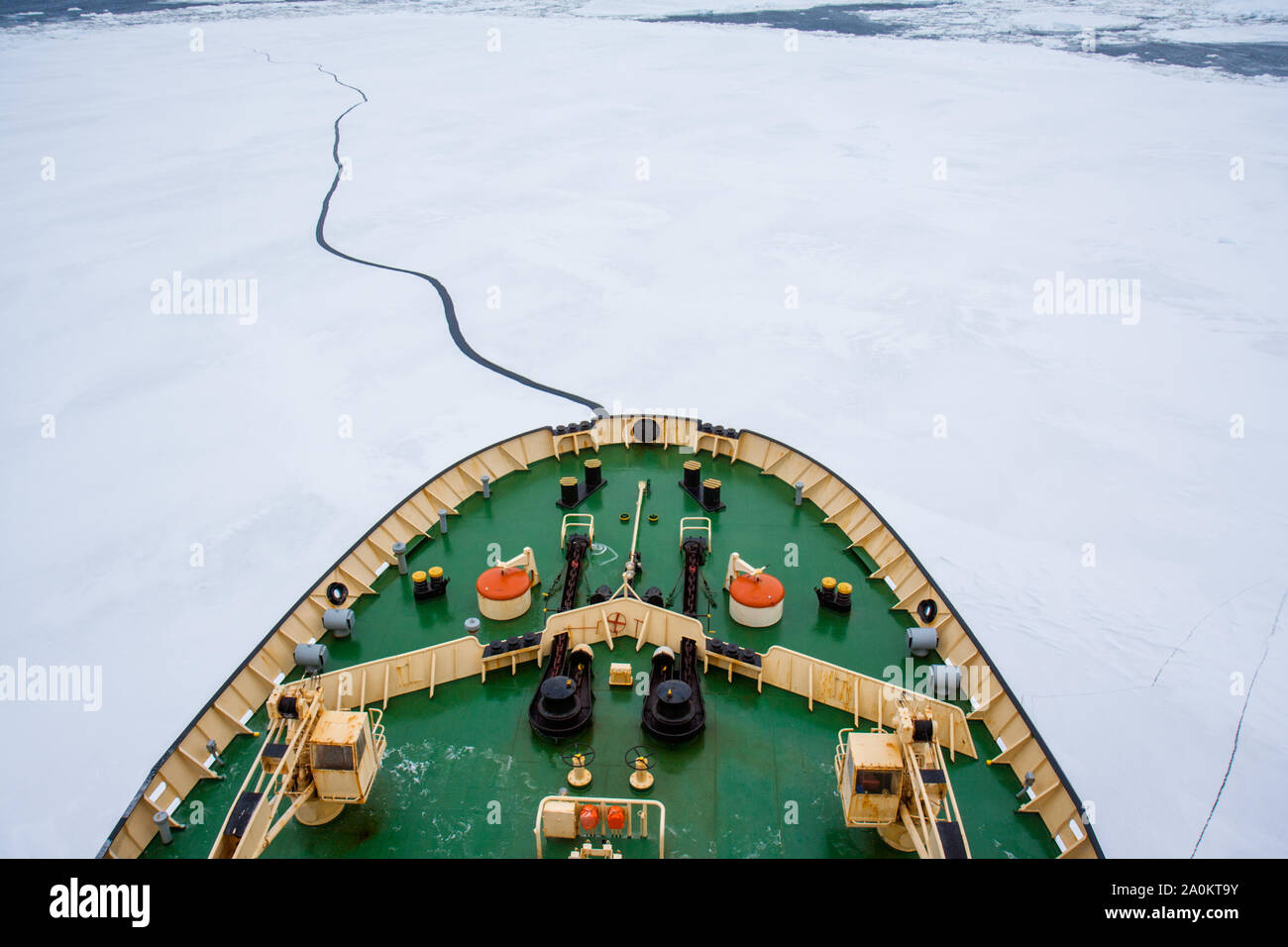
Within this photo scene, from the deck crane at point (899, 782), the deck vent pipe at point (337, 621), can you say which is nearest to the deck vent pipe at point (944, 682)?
the deck crane at point (899, 782)

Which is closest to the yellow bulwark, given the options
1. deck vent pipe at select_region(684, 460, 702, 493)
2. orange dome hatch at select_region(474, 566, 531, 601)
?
orange dome hatch at select_region(474, 566, 531, 601)

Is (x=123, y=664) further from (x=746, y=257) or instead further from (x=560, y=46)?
(x=560, y=46)

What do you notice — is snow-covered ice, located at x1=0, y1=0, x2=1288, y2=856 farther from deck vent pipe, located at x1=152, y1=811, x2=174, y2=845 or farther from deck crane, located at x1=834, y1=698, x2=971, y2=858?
deck crane, located at x1=834, y1=698, x2=971, y2=858

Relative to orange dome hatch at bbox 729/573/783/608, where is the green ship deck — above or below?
below

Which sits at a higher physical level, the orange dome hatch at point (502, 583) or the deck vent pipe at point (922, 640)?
the orange dome hatch at point (502, 583)

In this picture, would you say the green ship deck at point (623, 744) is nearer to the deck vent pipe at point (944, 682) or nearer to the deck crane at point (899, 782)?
the deck vent pipe at point (944, 682)

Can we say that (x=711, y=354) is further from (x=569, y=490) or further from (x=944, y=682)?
(x=944, y=682)
